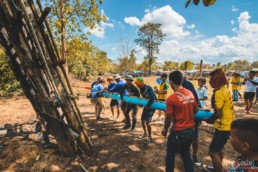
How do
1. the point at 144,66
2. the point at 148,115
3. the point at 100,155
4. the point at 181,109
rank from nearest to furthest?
1. the point at 181,109
2. the point at 100,155
3. the point at 148,115
4. the point at 144,66

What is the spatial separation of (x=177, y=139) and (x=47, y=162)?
304 centimetres

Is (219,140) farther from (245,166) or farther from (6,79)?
(6,79)

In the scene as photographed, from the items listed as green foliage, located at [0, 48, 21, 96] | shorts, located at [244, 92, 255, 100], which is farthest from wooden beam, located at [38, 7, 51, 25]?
green foliage, located at [0, 48, 21, 96]

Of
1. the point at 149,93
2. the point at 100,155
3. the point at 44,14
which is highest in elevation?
the point at 44,14

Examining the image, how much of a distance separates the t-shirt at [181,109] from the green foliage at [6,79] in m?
12.3

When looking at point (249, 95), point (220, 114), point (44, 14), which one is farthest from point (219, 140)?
point (249, 95)

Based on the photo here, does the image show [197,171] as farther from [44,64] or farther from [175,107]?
[44,64]

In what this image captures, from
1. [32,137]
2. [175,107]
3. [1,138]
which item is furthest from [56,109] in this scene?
[1,138]

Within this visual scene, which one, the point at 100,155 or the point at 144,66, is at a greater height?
the point at 144,66

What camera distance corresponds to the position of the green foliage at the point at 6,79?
29.0 ft

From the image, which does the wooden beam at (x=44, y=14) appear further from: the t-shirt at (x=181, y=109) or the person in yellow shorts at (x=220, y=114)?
the person in yellow shorts at (x=220, y=114)

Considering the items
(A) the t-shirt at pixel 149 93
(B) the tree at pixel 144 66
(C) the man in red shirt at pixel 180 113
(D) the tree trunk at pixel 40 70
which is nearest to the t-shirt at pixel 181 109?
(C) the man in red shirt at pixel 180 113

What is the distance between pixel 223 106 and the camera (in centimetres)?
211

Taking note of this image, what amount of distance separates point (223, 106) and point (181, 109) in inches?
36.6
